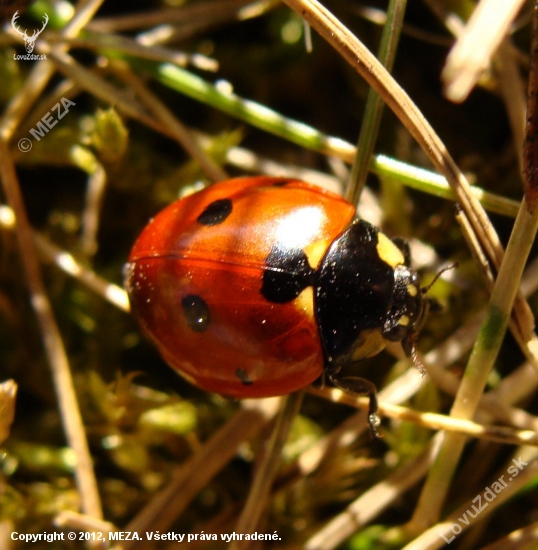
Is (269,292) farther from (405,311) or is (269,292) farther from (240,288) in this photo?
(405,311)

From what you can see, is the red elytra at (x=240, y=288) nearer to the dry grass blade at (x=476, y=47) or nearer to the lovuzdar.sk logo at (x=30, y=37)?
the dry grass blade at (x=476, y=47)

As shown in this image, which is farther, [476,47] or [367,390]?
[367,390]

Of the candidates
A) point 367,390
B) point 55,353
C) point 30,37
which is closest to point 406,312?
point 367,390

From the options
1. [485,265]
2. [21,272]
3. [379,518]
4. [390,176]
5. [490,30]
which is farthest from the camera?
[21,272]

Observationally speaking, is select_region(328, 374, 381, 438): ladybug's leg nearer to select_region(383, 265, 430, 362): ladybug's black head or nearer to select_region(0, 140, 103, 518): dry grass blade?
select_region(383, 265, 430, 362): ladybug's black head

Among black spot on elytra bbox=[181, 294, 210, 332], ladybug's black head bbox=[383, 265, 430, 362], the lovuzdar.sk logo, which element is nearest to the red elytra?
black spot on elytra bbox=[181, 294, 210, 332]

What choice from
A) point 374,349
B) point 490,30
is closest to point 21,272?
point 374,349

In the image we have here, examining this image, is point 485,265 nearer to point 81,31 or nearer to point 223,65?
point 223,65
